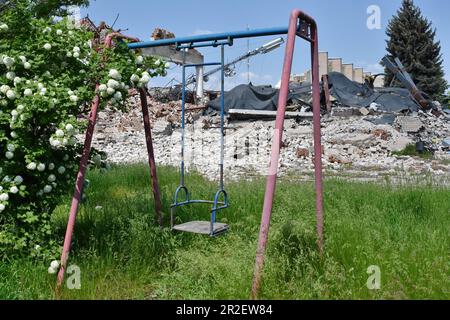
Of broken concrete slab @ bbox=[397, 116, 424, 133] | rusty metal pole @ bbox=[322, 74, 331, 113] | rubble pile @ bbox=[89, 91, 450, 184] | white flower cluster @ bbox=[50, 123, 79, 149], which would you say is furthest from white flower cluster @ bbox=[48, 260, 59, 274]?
rusty metal pole @ bbox=[322, 74, 331, 113]

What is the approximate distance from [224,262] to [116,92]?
1651mm

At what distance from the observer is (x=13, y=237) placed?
3.57 metres

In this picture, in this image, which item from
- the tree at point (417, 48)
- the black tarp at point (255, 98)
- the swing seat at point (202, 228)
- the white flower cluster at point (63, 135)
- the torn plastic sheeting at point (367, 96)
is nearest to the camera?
the white flower cluster at point (63, 135)

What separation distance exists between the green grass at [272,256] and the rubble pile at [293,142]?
207 inches

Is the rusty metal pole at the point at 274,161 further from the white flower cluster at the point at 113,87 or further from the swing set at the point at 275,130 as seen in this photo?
the white flower cluster at the point at 113,87

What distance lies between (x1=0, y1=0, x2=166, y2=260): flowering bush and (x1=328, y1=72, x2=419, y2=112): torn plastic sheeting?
1646 centimetres

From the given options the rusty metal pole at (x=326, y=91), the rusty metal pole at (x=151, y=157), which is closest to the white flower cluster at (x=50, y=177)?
the rusty metal pole at (x=151, y=157)

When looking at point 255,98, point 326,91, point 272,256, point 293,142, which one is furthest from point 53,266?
point 255,98

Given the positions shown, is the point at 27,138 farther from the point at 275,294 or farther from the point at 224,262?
the point at 275,294

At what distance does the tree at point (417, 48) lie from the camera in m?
38.2

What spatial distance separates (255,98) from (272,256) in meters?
17.0

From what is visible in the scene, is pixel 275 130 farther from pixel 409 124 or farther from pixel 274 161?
pixel 409 124

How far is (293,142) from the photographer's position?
15094 millimetres
